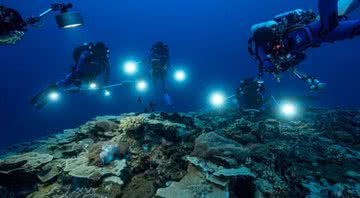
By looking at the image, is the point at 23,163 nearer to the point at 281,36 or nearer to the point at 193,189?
the point at 193,189

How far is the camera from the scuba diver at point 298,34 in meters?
4.73

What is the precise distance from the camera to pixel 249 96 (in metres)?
12.8

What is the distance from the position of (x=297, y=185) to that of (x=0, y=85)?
113877mm

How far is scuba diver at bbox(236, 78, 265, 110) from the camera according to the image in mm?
12627

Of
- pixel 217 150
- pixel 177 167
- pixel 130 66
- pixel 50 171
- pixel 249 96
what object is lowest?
pixel 50 171

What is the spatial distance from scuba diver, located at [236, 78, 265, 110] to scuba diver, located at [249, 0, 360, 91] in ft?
18.8

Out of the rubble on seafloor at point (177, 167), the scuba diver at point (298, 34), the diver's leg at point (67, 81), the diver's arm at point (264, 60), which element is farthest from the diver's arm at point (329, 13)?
the diver's leg at point (67, 81)

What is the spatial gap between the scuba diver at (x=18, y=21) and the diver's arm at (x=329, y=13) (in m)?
5.28

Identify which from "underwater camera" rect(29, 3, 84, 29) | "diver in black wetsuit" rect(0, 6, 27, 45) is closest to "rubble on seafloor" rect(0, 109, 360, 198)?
"diver in black wetsuit" rect(0, 6, 27, 45)

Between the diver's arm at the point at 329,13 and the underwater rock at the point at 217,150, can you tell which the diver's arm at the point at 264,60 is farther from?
the underwater rock at the point at 217,150

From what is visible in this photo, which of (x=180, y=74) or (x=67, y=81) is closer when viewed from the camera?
(x=67, y=81)

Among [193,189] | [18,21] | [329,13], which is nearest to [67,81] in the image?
[18,21]

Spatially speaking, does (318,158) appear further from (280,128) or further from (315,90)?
(280,128)

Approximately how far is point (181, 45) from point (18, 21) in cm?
15005
